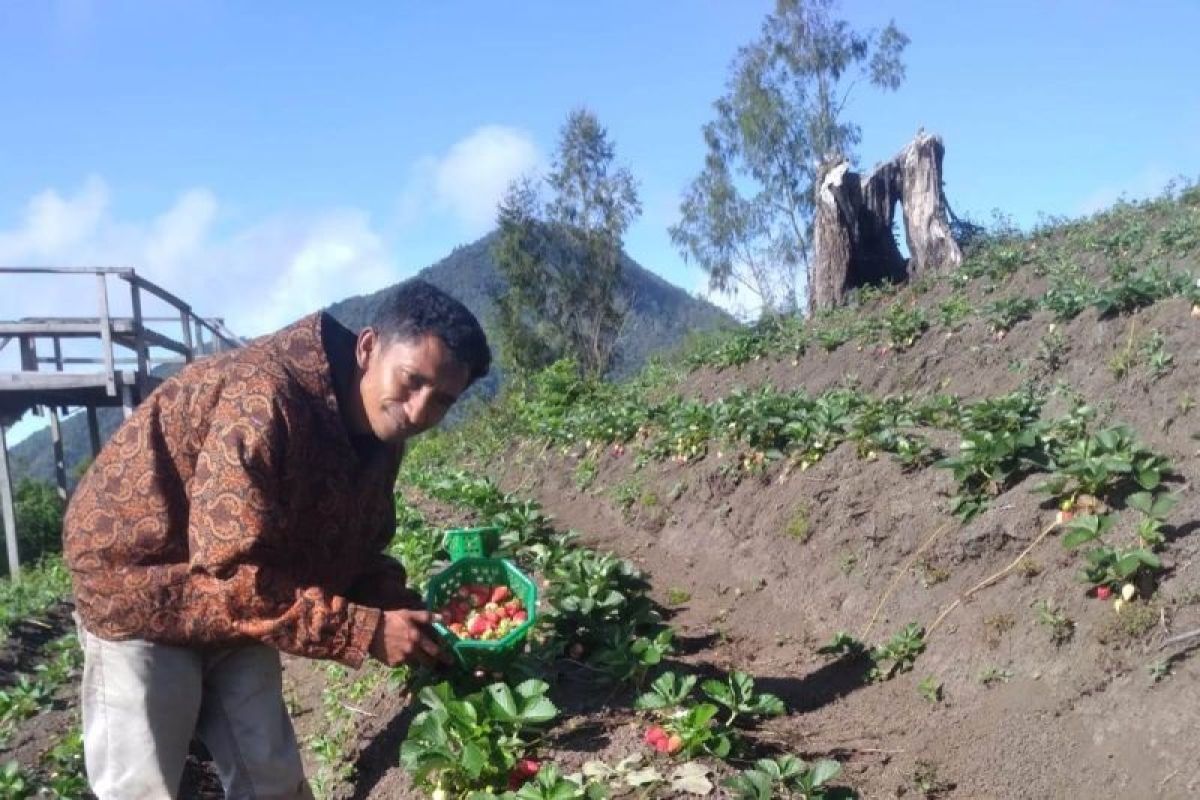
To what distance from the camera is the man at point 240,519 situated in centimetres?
242

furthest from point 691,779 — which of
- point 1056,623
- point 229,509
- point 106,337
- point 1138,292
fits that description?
point 106,337

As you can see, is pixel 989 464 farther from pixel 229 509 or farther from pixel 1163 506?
pixel 229 509

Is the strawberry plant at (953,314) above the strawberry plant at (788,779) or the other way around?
above

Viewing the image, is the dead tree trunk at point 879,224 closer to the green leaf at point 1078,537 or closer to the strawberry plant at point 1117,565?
the green leaf at point 1078,537

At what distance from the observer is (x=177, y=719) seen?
8.87 feet

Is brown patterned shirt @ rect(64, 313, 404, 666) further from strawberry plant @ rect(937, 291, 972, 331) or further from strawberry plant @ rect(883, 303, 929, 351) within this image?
strawberry plant @ rect(883, 303, 929, 351)

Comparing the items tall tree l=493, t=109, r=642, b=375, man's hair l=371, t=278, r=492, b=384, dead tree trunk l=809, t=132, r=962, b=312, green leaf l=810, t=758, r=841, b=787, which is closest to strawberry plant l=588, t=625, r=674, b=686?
green leaf l=810, t=758, r=841, b=787

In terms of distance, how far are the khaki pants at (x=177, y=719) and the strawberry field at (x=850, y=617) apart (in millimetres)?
385

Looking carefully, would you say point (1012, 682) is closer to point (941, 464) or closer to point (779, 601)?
point (941, 464)

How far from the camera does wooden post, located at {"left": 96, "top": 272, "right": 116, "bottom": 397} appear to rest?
10.4 m

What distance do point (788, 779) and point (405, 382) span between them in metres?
1.40

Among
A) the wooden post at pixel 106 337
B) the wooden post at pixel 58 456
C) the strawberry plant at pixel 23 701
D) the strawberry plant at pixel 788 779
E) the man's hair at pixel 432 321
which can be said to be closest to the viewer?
the man's hair at pixel 432 321

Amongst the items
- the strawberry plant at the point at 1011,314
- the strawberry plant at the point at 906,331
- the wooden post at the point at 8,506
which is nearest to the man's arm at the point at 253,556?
the strawberry plant at the point at 1011,314

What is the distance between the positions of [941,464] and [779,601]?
3.66 feet
